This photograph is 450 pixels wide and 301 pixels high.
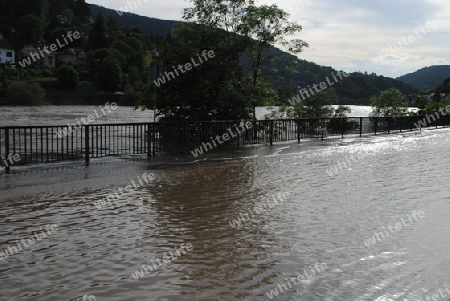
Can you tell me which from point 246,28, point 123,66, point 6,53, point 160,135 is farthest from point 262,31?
point 6,53

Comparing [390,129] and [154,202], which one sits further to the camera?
[390,129]

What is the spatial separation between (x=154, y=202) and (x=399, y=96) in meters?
42.1

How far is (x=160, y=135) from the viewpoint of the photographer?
14656 mm

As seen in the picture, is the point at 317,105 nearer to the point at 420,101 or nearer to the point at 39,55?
the point at 420,101

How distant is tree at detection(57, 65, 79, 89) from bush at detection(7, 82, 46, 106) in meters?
35.4

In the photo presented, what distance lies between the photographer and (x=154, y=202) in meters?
7.85

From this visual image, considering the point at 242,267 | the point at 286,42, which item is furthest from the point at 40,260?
the point at 286,42

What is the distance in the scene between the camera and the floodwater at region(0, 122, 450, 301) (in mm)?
4277

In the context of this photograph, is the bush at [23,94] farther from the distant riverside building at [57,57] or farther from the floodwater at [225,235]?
the floodwater at [225,235]

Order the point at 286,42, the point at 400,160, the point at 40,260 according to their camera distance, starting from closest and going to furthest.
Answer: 1. the point at 40,260
2. the point at 400,160
3. the point at 286,42

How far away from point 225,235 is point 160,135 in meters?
9.10

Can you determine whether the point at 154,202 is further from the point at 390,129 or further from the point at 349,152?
the point at 390,129

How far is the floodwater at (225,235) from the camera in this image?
4.28m

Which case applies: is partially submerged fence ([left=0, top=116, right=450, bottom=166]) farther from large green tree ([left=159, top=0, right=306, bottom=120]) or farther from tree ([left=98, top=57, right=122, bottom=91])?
tree ([left=98, top=57, right=122, bottom=91])
